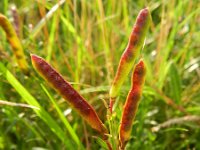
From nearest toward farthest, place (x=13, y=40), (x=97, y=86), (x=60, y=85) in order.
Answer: (x=60, y=85), (x=13, y=40), (x=97, y=86)

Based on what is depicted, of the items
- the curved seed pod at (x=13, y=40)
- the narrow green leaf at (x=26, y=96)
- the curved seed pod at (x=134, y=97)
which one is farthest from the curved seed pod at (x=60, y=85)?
the narrow green leaf at (x=26, y=96)

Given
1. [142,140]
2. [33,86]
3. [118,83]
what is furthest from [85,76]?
[118,83]

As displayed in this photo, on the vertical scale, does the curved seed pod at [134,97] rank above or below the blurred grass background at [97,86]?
below

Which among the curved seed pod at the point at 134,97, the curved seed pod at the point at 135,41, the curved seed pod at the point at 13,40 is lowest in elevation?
the curved seed pod at the point at 134,97

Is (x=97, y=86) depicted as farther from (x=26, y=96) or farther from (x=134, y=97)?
(x=134, y=97)

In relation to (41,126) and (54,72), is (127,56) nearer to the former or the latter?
(54,72)

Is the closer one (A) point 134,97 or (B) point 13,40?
(A) point 134,97

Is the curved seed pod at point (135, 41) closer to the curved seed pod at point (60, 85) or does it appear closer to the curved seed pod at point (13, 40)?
the curved seed pod at point (60, 85)

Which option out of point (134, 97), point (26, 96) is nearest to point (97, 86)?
point (26, 96)

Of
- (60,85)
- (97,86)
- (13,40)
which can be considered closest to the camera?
(60,85)

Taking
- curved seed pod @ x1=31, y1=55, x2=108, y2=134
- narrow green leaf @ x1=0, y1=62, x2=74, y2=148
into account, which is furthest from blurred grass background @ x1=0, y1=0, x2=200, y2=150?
curved seed pod @ x1=31, y1=55, x2=108, y2=134

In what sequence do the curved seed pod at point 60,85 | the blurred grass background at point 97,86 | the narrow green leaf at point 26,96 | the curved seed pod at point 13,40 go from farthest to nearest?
the blurred grass background at point 97,86 < the narrow green leaf at point 26,96 < the curved seed pod at point 13,40 < the curved seed pod at point 60,85
